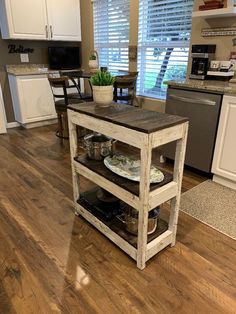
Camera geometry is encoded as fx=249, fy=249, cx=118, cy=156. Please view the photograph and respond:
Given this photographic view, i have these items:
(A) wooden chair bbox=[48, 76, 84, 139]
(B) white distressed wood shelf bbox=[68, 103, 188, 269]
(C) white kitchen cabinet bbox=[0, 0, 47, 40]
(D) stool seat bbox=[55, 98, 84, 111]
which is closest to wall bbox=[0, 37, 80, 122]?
(C) white kitchen cabinet bbox=[0, 0, 47, 40]

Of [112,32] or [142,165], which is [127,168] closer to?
[142,165]

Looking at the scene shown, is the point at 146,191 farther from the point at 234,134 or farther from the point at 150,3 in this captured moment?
the point at 150,3

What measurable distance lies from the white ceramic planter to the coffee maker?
155cm

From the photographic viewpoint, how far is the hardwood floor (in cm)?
133

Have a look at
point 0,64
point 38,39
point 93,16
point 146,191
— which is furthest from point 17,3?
point 146,191

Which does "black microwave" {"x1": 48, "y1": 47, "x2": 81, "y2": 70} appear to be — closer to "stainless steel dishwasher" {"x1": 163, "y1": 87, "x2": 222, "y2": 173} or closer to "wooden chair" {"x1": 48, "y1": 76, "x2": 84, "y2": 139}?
"wooden chair" {"x1": 48, "y1": 76, "x2": 84, "y2": 139}

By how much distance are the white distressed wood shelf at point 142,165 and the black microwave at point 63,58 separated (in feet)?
10.2

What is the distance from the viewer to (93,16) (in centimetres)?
436

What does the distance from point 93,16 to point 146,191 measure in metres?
4.07

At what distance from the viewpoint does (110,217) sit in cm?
177

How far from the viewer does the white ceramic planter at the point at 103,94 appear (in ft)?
5.41

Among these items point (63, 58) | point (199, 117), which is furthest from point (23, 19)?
point (199, 117)

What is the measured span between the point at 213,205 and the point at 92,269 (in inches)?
47.8

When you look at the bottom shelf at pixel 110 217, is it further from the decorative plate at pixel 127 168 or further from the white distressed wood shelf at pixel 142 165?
the decorative plate at pixel 127 168
